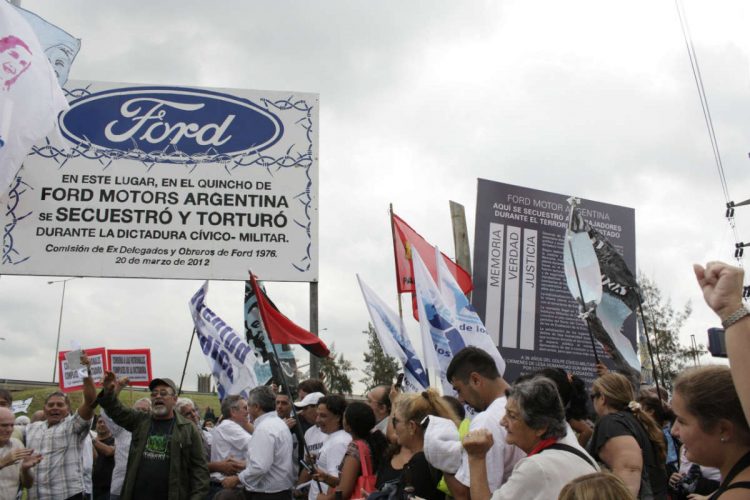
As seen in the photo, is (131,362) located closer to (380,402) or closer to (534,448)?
(380,402)

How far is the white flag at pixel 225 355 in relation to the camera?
10844 millimetres

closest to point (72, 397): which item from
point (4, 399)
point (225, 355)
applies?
point (225, 355)

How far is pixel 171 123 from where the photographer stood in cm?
1358

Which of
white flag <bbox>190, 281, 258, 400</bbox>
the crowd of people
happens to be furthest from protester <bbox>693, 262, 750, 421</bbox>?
white flag <bbox>190, 281, 258, 400</bbox>

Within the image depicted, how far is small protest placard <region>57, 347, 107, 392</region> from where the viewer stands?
8711mm

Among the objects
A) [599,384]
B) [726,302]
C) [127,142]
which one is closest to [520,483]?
[726,302]

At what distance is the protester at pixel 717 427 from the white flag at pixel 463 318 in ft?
18.6

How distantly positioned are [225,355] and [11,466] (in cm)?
386

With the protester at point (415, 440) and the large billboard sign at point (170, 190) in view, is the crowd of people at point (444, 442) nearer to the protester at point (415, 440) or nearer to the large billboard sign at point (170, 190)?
the protester at point (415, 440)

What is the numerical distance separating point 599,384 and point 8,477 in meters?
5.53

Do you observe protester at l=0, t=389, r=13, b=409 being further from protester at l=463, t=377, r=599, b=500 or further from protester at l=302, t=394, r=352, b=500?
protester at l=463, t=377, r=599, b=500

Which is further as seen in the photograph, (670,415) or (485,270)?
(485,270)

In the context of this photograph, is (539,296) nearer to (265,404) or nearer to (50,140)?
(265,404)

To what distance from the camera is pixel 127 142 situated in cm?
1338
